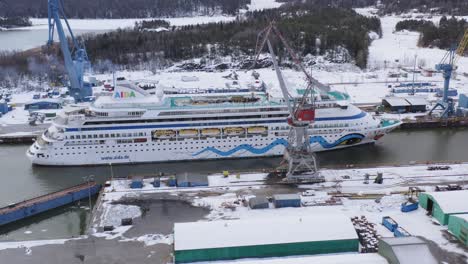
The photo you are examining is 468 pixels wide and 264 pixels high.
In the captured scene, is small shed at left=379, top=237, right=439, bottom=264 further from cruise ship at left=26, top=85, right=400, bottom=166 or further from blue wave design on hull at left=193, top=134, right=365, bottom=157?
cruise ship at left=26, top=85, right=400, bottom=166

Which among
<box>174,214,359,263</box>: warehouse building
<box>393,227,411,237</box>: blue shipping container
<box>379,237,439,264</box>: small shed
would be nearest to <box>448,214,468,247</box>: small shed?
<box>393,227,411,237</box>: blue shipping container

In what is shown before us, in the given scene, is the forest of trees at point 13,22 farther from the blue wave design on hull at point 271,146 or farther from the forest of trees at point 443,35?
the blue wave design on hull at point 271,146

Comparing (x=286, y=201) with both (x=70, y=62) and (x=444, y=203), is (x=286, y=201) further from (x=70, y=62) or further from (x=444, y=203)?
(x=70, y=62)

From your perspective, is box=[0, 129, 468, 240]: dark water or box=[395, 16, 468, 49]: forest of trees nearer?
box=[0, 129, 468, 240]: dark water

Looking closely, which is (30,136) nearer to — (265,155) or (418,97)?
(265,155)

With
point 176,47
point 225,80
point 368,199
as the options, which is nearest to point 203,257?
point 368,199

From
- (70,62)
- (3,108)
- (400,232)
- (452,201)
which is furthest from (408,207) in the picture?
(3,108)

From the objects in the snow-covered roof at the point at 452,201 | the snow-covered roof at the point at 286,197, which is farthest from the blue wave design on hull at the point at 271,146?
the snow-covered roof at the point at 452,201
